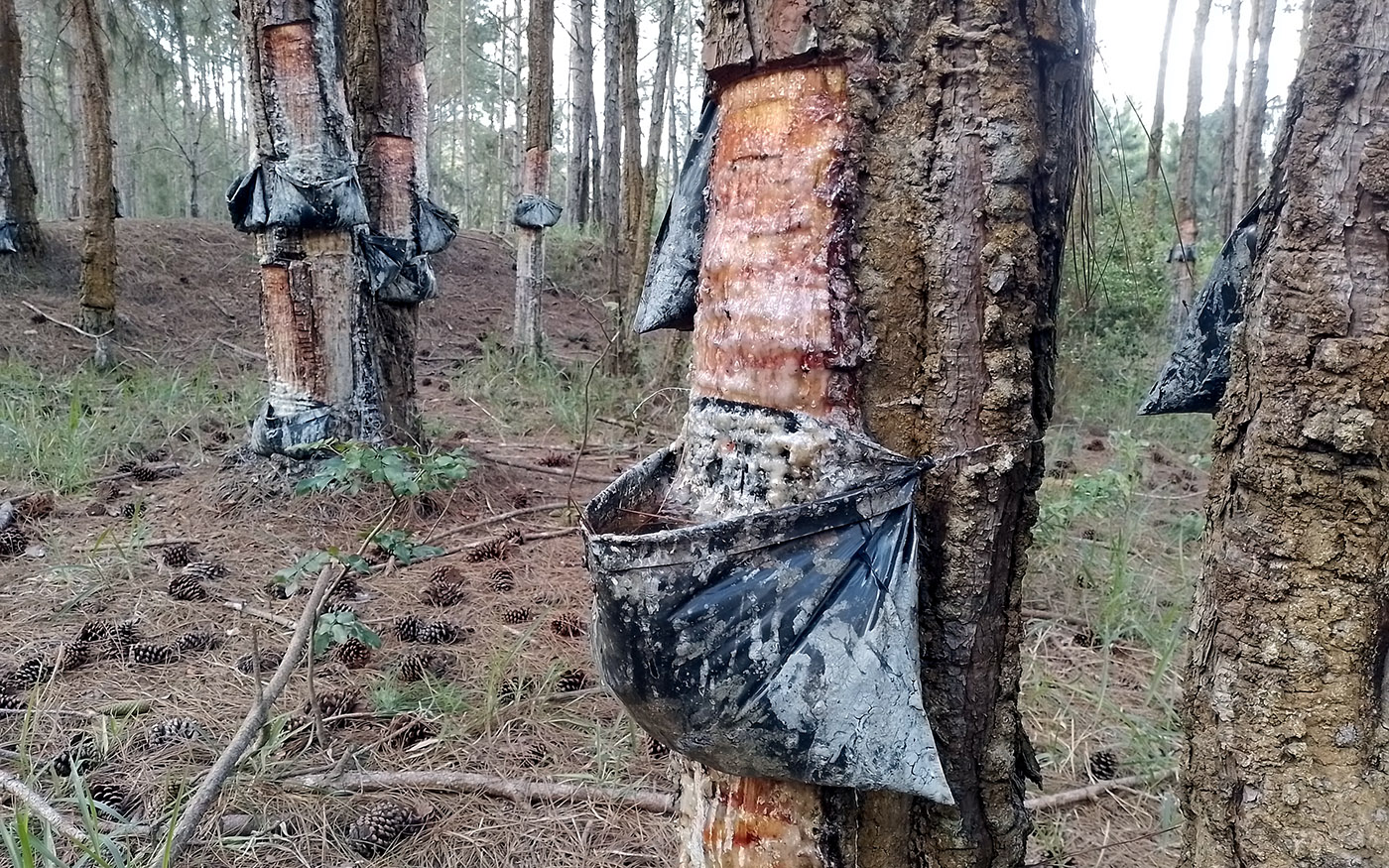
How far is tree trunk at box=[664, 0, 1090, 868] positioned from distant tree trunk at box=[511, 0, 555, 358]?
6264 millimetres

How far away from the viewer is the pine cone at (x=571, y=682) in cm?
242

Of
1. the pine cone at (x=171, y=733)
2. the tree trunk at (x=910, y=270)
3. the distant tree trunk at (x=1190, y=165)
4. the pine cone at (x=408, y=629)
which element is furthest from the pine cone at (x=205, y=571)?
the distant tree trunk at (x=1190, y=165)

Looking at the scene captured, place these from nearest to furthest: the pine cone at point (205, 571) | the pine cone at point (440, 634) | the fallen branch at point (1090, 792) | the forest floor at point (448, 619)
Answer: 1. the forest floor at point (448, 619)
2. the fallen branch at point (1090, 792)
3. the pine cone at point (440, 634)
4. the pine cone at point (205, 571)

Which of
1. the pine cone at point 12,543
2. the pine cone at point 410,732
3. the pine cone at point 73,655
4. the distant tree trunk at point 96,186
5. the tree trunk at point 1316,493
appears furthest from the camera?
the distant tree trunk at point 96,186

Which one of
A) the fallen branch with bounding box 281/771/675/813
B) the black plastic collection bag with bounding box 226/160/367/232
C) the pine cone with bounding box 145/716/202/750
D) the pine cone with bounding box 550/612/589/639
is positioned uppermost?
the black plastic collection bag with bounding box 226/160/367/232

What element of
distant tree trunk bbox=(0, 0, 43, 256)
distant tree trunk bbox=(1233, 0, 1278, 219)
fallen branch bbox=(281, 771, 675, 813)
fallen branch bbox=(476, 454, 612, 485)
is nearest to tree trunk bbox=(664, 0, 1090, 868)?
fallen branch bbox=(281, 771, 675, 813)

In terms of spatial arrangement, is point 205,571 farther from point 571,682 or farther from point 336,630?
point 571,682

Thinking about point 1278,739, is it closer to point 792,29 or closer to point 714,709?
point 714,709

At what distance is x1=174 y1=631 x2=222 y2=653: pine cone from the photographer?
253 centimetres

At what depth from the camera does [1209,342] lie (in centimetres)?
125

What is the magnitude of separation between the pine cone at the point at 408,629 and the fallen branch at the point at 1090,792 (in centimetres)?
184

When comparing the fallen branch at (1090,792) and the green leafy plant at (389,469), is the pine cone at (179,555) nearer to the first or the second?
the green leafy plant at (389,469)

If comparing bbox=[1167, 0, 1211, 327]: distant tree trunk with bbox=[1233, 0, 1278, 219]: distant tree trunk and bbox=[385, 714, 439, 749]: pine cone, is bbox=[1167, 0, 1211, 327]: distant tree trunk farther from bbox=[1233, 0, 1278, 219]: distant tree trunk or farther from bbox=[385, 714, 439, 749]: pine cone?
bbox=[385, 714, 439, 749]: pine cone

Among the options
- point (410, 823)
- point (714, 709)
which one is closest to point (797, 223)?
point (714, 709)
